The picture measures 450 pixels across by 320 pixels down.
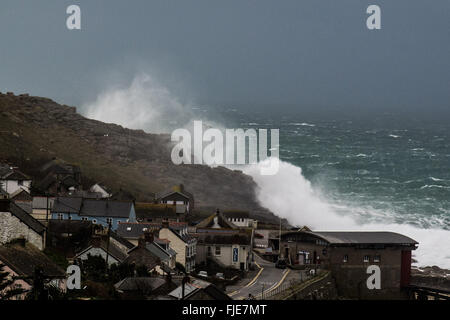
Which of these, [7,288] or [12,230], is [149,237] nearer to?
[12,230]

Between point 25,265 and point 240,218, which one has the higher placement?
point 240,218

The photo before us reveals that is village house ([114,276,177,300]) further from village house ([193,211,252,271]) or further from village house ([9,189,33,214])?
village house ([9,189,33,214])

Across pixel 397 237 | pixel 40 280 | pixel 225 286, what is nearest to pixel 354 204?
pixel 397 237

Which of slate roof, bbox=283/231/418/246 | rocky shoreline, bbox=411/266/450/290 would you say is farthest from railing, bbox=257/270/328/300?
rocky shoreline, bbox=411/266/450/290

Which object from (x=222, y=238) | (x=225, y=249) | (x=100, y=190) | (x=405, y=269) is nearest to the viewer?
(x=225, y=249)

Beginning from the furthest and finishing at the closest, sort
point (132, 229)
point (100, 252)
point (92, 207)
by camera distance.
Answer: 1. point (92, 207)
2. point (132, 229)
3. point (100, 252)

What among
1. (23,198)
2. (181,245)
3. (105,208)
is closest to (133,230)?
(181,245)
